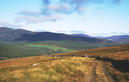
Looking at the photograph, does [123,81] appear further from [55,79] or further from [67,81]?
[55,79]

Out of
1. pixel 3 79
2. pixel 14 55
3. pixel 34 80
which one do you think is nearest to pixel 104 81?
pixel 34 80

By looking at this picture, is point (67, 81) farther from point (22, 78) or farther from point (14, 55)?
point (14, 55)

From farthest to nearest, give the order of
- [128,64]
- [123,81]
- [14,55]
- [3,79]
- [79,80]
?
[14,55] → [128,64] → [79,80] → [123,81] → [3,79]

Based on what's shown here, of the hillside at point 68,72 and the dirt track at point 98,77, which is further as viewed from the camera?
the dirt track at point 98,77

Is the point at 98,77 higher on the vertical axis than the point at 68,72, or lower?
higher

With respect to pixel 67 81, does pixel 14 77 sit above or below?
above

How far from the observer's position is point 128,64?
3019 cm

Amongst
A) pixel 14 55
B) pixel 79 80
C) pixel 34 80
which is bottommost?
pixel 14 55

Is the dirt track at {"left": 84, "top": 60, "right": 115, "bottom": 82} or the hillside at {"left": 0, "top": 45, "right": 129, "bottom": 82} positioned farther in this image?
the dirt track at {"left": 84, "top": 60, "right": 115, "bottom": 82}

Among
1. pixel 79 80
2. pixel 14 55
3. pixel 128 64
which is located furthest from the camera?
pixel 14 55

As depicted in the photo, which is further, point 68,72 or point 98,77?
point 68,72

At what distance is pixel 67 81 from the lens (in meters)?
20.4

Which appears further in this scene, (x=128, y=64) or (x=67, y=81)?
(x=128, y=64)

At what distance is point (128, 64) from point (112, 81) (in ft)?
42.4
